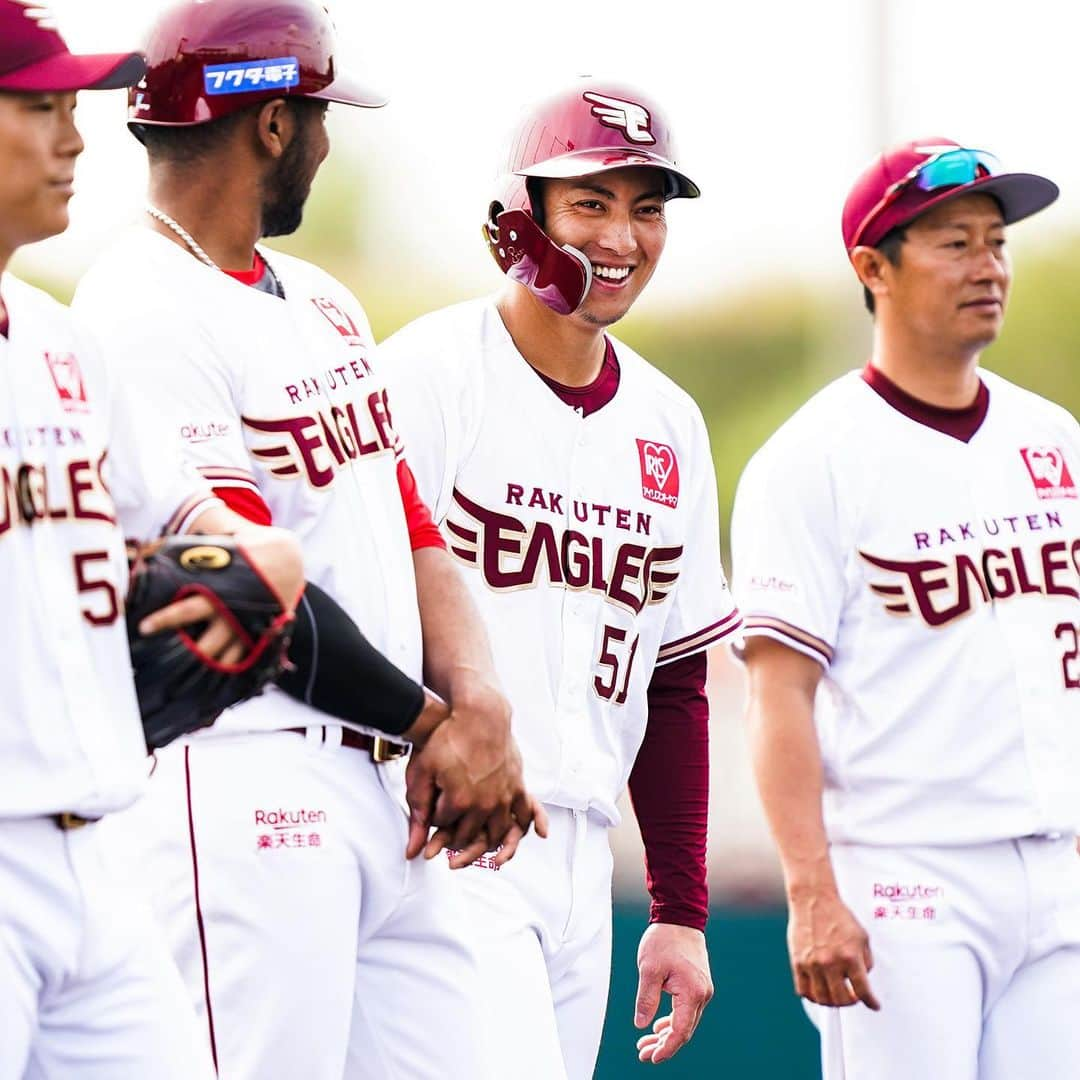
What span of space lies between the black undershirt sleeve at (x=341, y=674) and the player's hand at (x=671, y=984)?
126cm

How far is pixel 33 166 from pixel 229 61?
Result: 2.32 ft

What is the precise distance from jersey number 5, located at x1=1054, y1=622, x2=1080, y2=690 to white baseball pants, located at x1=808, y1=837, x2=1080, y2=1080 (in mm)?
363

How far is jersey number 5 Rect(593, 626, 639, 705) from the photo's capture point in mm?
4027

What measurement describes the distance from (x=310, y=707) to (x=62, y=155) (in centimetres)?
95

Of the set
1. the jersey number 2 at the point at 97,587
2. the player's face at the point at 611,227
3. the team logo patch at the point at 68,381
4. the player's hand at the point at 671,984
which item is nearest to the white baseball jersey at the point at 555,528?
the player's face at the point at 611,227

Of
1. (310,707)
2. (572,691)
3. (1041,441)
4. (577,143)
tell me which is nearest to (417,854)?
(310,707)

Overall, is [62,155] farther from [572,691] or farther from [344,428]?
[572,691]

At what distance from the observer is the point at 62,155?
9.31ft

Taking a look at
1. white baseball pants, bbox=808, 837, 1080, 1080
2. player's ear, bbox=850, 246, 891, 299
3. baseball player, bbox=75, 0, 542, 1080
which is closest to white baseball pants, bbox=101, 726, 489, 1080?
baseball player, bbox=75, 0, 542, 1080

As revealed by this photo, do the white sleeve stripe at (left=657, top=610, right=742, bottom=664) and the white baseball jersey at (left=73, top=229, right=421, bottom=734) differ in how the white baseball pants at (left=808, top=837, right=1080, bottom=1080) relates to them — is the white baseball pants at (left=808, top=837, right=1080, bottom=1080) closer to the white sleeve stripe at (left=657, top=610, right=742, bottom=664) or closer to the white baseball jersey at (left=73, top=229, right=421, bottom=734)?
the white sleeve stripe at (left=657, top=610, right=742, bottom=664)

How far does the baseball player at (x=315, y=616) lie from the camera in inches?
126

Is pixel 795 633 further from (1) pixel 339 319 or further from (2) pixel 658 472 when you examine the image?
(1) pixel 339 319

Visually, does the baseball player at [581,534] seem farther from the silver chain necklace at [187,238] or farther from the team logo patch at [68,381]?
the team logo patch at [68,381]

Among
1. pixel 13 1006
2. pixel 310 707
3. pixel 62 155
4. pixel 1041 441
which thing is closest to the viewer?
pixel 13 1006
